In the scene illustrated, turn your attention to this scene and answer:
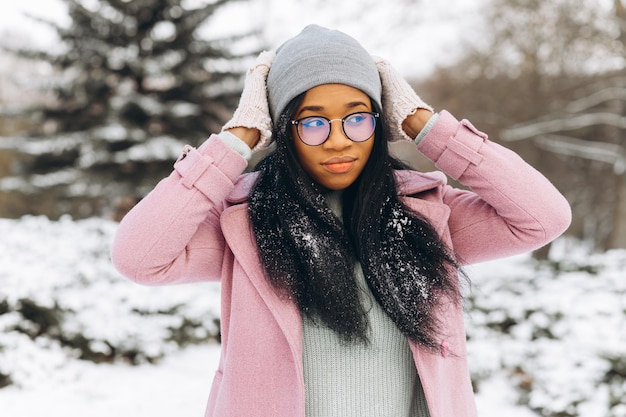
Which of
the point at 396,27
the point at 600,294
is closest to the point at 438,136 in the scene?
the point at 600,294

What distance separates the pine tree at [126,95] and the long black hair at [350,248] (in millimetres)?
7012

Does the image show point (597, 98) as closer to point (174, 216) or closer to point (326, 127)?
point (326, 127)

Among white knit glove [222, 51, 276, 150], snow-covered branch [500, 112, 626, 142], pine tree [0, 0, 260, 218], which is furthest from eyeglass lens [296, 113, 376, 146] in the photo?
snow-covered branch [500, 112, 626, 142]

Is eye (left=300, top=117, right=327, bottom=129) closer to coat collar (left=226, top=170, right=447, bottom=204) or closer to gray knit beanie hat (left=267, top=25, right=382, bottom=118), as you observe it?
gray knit beanie hat (left=267, top=25, right=382, bottom=118)

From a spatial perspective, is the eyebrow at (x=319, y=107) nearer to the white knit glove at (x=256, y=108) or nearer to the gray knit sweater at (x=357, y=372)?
the white knit glove at (x=256, y=108)

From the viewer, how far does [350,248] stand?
1548 millimetres

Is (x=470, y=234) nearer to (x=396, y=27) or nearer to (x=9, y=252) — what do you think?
(x=9, y=252)

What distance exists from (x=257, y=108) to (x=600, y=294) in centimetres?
503

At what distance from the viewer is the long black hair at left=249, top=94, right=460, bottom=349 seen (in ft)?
4.69

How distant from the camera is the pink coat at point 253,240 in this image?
1.39 meters

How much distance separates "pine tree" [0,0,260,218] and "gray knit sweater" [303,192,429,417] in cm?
713

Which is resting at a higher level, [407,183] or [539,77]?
[539,77]

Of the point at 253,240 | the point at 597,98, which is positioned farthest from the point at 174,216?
the point at 597,98

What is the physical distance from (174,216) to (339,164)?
458mm
